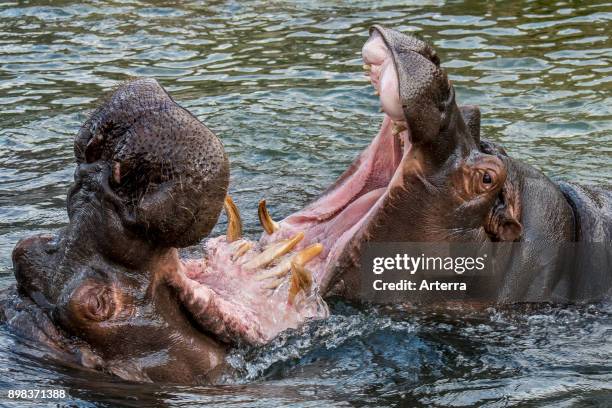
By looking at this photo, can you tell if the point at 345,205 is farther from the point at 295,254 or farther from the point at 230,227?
the point at 230,227

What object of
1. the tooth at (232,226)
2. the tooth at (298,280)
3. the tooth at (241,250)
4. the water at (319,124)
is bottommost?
the water at (319,124)

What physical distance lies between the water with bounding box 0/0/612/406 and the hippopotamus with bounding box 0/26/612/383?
15cm

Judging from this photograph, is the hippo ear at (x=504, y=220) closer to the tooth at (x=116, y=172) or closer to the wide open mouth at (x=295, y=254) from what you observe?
the wide open mouth at (x=295, y=254)

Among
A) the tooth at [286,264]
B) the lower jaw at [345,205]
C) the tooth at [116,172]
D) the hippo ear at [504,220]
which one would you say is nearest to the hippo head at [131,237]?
the tooth at [116,172]

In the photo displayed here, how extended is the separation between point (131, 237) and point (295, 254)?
4.32 feet

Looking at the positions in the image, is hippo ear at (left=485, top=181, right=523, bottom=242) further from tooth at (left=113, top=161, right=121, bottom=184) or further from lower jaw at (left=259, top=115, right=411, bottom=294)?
tooth at (left=113, top=161, right=121, bottom=184)

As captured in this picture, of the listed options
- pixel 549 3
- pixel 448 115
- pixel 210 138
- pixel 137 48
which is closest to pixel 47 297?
pixel 210 138

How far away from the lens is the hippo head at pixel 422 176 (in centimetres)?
542

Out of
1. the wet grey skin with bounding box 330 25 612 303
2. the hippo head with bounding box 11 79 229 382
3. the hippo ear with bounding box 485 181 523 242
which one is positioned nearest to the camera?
the hippo head with bounding box 11 79 229 382

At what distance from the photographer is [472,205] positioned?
18.7 ft

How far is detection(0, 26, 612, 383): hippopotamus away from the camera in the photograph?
432cm

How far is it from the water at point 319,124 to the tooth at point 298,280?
0.27 metres

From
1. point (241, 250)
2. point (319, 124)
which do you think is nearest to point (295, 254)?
point (241, 250)

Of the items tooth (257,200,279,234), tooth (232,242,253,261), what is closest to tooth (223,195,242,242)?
tooth (232,242,253,261)
